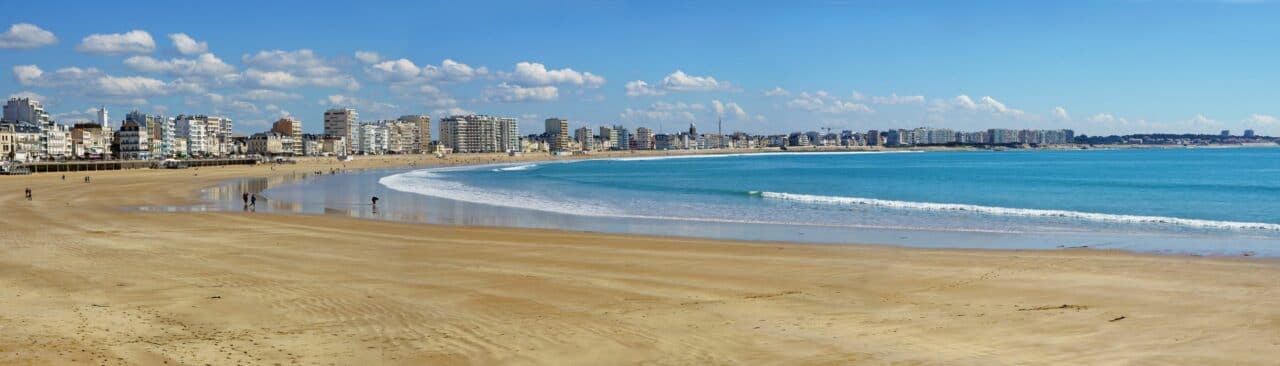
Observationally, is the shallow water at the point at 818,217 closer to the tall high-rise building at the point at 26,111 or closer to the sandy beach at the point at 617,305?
the sandy beach at the point at 617,305

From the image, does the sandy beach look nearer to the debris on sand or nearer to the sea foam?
the debris on sand

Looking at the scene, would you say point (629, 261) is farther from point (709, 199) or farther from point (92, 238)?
point (709, 199)

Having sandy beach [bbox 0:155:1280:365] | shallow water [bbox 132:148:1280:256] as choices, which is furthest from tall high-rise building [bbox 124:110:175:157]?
sandy beach [bbox 0:155:1280:365]

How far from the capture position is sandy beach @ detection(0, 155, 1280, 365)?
31.2 feet

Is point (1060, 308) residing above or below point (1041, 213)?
above

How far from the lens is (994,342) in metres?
10.1

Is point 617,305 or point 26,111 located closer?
point 617,305

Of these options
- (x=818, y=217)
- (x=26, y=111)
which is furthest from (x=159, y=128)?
(x=818, y=217)

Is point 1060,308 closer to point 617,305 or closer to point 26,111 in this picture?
point 617,305

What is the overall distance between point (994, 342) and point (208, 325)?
29.1ft

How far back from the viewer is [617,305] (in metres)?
12.8

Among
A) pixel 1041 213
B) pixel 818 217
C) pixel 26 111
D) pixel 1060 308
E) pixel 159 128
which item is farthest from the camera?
pixel 159 128

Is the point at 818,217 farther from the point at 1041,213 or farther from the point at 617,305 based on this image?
the point at 617,305

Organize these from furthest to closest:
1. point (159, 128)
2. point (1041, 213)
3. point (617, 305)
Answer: point (159, 128)
point (1041, 213)
point (617, 305)
